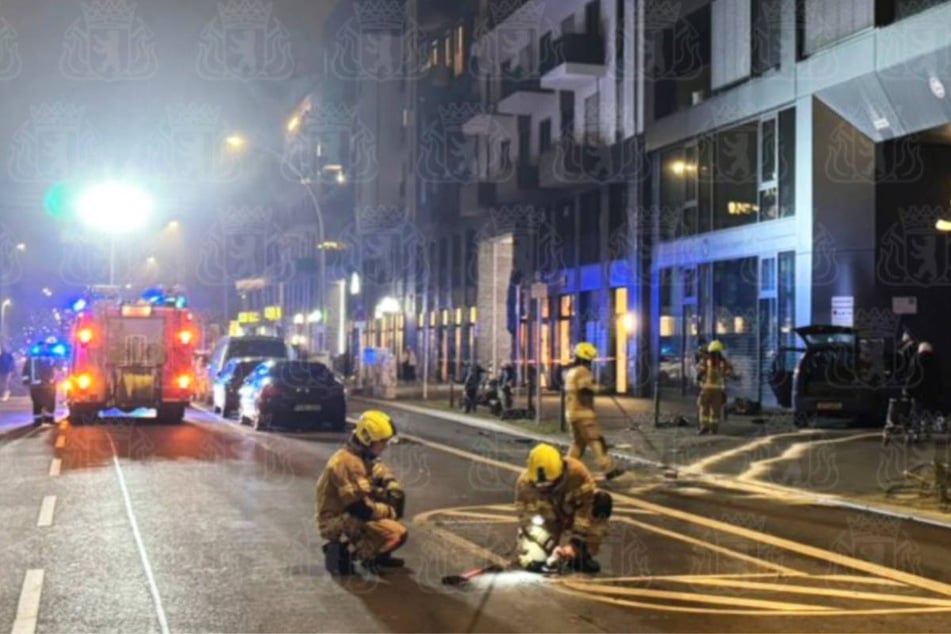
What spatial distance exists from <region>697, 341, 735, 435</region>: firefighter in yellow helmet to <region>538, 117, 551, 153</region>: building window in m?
20.3

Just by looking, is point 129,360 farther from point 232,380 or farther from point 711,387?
point 711,387

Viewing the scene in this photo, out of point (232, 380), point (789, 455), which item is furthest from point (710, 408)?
point (232, 380)

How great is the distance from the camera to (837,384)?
20.8 metres

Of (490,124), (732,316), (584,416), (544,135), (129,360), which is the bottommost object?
(584,416)

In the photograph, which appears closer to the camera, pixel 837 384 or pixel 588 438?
pixel 588 438

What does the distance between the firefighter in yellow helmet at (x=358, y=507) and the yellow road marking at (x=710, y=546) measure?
9.88 feet

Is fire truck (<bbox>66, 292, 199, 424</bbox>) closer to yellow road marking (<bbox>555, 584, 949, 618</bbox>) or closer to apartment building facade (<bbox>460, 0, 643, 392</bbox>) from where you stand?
apartment building facade (<bbox>460, 0, 643, 392</bbox>)

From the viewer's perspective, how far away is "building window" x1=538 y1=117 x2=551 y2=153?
3938cm

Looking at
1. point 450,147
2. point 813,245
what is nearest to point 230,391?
point 813,245

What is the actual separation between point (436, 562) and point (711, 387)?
11705 millimetres

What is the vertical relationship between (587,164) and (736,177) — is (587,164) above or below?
above

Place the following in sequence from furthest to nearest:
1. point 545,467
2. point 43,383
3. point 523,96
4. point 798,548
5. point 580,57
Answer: point 523,96 → point 580,57 → point 43,383 → point 798,548 → point 545,467

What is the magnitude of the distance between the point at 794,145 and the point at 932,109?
397 cm

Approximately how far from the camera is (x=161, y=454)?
1742cm
